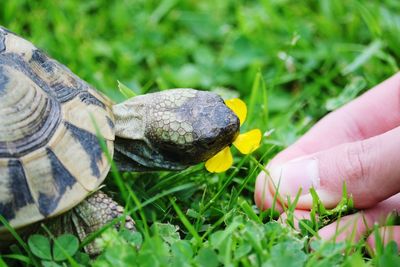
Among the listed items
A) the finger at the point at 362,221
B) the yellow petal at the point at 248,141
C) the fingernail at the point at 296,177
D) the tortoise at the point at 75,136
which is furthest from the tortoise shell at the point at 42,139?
the finger at the point at 362,221

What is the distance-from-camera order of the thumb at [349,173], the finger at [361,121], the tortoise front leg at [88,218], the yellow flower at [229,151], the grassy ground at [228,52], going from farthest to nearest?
the grassy ground at [228,52] → the finger at [361,121] → the yellow flower at [229,151] → the tortoise front leg at [88,218] → the thumb at [349,173]

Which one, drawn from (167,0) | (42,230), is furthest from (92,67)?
(42,230)

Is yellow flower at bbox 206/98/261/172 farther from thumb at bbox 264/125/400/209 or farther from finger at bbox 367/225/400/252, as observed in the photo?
finger at bbox 367/225/400/252

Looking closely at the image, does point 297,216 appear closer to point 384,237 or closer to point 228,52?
point 384,237

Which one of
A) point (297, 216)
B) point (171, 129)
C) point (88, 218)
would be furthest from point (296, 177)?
point (88, 218)

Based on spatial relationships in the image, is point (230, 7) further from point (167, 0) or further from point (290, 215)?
point (290, 215)

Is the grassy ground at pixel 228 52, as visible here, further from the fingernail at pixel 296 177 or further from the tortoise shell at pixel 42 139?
the tortoise shell at pixel 42 139
